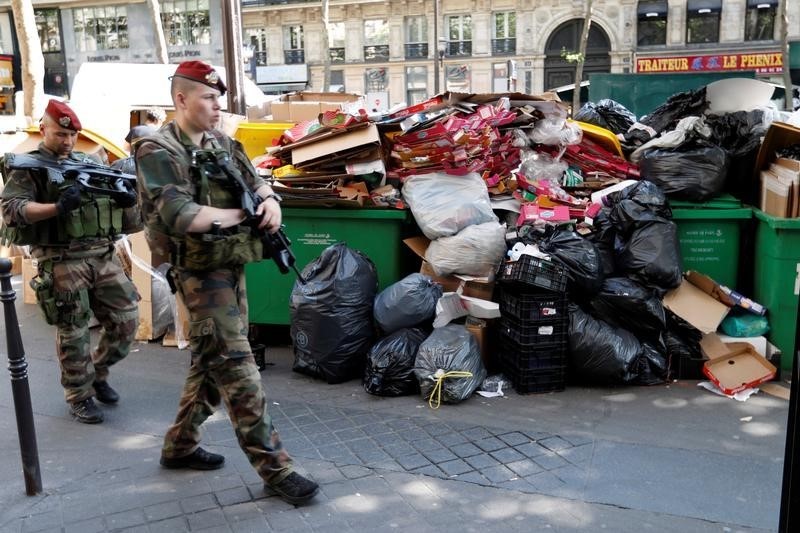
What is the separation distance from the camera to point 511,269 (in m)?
4.29

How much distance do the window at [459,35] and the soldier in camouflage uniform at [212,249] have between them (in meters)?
36.0

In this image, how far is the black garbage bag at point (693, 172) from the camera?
4.80m

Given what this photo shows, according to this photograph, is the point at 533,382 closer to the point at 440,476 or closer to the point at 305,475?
the point at 440,476

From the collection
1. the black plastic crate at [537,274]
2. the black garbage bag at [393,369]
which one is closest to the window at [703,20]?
the black plastic crate at [537,274]

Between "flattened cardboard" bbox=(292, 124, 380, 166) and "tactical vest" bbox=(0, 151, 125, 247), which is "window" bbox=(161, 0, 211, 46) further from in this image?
"tactical vest" bbox=(0, 151, 125, 247)

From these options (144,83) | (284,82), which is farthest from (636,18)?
(144,83)

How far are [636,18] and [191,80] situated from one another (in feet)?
117

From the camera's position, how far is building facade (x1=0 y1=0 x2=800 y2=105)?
33.7m

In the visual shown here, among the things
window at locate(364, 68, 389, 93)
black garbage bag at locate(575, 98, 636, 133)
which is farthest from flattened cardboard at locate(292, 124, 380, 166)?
window at locate(364, 68, 389, 93)

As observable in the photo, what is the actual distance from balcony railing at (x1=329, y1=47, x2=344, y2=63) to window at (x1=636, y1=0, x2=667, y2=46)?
15066mm

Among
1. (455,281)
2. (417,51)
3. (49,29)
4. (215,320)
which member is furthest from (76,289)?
(49,29)

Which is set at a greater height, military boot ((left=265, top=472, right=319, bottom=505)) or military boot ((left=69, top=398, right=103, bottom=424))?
military boot ((left=265, top=472, right=319, bottom=505))

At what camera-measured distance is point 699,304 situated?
4.59 metres

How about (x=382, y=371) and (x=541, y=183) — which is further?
(x=541, y=183)
